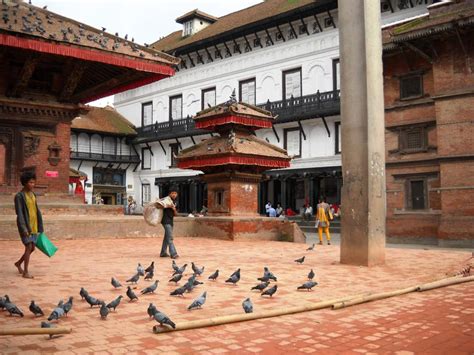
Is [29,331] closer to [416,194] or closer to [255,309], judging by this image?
[255,309]

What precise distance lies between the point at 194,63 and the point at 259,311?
120 feet

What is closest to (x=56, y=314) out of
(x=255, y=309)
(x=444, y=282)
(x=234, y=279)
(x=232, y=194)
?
(x=255, y=309)

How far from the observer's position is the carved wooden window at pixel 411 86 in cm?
2269

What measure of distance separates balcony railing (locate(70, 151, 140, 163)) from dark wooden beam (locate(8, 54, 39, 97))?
25.9 metres

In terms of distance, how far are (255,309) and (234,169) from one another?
36.4ft

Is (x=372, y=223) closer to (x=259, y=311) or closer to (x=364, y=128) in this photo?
(x=364, y=128)

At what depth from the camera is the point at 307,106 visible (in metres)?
31.4

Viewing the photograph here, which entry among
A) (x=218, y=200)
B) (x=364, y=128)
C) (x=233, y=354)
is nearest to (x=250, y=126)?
(x=218, y=200)

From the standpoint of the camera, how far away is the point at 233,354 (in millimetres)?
3854

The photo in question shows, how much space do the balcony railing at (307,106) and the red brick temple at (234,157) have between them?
539 inches

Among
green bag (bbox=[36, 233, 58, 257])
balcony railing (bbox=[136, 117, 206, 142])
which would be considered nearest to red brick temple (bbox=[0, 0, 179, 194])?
green bag (bbox=[36, 233, 58, 257])

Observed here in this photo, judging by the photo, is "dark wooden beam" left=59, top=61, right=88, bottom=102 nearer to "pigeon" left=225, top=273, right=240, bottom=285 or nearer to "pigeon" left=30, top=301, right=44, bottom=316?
Answer: "pigeon" left=225, top=273, right=240, bottom=285

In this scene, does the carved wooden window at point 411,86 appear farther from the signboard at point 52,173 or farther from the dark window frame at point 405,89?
the signboard at point 52,173

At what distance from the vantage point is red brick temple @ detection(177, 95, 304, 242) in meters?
15.8
